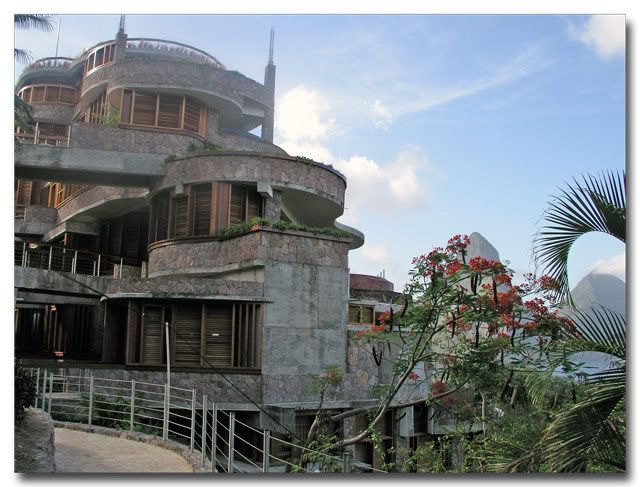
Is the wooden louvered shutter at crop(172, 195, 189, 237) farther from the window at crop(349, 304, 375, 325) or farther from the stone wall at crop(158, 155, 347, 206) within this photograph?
the window at crop(349, 304, 375, 325)

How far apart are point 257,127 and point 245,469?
4.51 metres

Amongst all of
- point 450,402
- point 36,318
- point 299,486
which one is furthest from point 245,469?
point 36,318

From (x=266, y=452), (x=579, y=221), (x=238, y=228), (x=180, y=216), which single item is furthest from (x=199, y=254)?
(x=579, y=221)

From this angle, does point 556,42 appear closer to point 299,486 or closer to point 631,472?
point 631,472

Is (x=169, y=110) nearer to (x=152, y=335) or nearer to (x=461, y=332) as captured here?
(x=152, y=335)

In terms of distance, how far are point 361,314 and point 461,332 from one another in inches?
60.6

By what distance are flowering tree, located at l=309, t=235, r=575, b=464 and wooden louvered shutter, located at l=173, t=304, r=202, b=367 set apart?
2616 mm

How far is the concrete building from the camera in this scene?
336 inches

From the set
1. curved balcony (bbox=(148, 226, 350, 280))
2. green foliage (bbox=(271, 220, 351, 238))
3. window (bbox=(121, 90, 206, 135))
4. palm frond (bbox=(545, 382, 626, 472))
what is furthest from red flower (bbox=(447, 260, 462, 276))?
window (bbox=(121, 90, 206, 135))

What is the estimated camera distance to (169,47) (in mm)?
8711

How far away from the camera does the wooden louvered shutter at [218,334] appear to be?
365 inches

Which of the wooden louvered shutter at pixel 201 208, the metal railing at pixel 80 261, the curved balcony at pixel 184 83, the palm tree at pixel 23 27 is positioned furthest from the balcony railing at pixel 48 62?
the wooden louvered shutter at pixel 201 208

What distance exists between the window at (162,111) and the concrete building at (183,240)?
0.03 m
